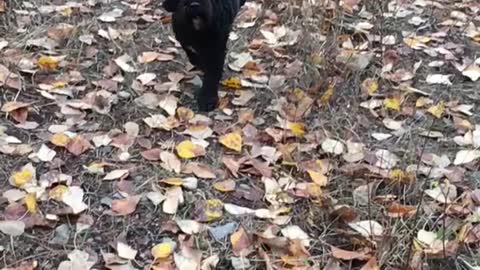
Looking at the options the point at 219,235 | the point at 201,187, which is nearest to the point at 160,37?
the point at 201,187

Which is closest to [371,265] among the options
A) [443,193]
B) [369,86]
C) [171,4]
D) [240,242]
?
[240,242]

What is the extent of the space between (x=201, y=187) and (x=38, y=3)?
1790mm

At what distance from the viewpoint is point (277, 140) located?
3.21 m

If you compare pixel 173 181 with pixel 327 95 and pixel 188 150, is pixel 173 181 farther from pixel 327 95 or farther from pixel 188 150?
pixel 327 95

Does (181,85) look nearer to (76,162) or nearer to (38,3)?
(76,162)

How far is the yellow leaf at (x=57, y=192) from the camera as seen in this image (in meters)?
2.79

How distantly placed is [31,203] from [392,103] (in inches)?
63.2

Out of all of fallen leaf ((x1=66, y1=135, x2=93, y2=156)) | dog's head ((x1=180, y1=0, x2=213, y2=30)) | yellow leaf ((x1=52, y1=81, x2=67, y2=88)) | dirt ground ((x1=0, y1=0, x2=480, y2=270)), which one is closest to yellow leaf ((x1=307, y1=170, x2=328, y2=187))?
dirt ground ((x1=0, y1=0, x2=480, y2=270))

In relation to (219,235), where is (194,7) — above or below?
above

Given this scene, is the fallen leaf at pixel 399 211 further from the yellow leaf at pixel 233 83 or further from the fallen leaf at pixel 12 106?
the fallen leaf at pixel 12 106

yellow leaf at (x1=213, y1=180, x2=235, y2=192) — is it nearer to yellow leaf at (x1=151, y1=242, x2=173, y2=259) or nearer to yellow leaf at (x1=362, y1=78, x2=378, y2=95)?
yellow leaf at (x1=151, y1=242, x2=173, y2=259)

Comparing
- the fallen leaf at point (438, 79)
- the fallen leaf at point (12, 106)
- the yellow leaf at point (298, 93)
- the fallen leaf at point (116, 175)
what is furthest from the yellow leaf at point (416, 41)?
the fallen leaf at point (12, 106)

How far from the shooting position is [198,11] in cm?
312

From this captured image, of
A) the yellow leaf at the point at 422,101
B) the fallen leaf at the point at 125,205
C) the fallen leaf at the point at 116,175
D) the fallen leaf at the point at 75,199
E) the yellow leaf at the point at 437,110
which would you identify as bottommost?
the yellow leaf at the point at 422,101
